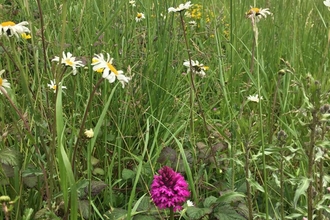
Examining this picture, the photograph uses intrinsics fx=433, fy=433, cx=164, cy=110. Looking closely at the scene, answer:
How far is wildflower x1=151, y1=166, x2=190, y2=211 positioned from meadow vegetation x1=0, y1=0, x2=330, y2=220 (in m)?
0.06

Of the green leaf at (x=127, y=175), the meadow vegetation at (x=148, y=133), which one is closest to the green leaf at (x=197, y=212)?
the meadow vegetation at (x=148, y=133)

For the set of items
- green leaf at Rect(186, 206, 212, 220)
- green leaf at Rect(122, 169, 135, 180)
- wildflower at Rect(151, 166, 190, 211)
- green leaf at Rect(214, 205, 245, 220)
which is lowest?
green leaf at Rect(214, 205, 245, 220)

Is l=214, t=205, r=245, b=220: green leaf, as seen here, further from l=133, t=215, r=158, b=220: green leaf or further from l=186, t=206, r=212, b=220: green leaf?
l=133, t=215, r=158, b=220: green leaf

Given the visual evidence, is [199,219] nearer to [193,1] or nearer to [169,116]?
[169,116]

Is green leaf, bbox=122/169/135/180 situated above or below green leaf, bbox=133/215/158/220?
above

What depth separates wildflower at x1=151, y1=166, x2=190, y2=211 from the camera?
90cm

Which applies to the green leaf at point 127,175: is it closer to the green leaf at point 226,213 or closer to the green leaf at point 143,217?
the green leaf at point 143,217

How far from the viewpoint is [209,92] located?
1.82 metres

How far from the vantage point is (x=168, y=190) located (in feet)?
2.98

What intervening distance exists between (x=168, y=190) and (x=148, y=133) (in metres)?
0.38

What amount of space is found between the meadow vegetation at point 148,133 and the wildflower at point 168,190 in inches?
2.2

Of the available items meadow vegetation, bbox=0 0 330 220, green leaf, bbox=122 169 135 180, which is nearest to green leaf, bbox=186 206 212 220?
meadow vegetation, bbox=0 0 330 220

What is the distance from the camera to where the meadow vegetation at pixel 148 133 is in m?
0.86

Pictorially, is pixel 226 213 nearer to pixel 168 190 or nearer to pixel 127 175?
pixel 168 190
